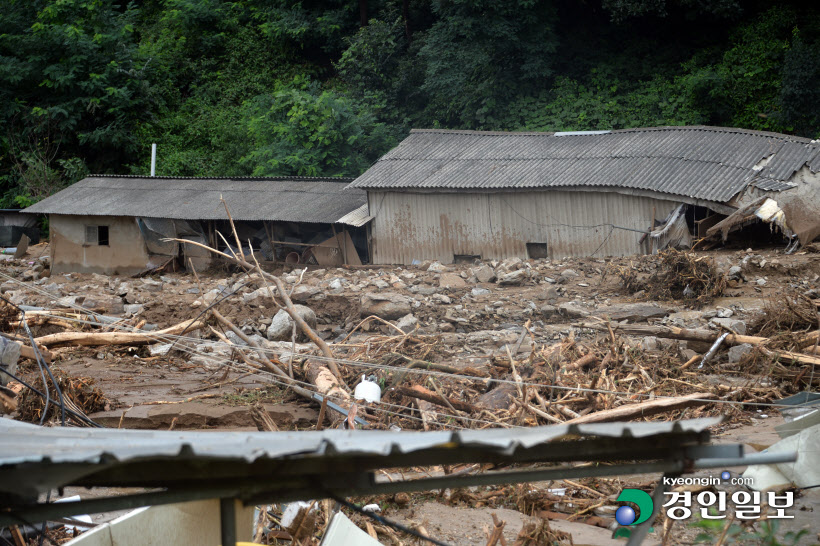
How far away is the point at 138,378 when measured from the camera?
32.7 feet

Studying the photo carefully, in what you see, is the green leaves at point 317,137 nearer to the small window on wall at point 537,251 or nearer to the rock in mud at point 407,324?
the small window on wall at point 537,251

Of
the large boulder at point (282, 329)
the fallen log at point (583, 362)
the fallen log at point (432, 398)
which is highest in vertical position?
the fallen log at point (583, 362)

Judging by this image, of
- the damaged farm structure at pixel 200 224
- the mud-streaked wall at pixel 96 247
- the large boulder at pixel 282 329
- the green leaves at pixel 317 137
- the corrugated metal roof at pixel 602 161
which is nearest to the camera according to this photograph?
the large boulder at pixel 282 329

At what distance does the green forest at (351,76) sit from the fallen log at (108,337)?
1573 centimetres

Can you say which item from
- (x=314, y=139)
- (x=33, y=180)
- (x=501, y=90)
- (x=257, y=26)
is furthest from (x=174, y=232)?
(x=257, y=26)

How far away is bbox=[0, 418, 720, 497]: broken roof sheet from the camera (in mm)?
2172

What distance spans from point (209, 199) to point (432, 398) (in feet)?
53.9

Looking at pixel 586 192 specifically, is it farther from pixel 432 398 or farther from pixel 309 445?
pixel 309 445

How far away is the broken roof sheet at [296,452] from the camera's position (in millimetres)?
2172

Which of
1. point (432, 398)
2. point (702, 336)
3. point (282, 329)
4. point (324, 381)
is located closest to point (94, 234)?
point (282, 329)

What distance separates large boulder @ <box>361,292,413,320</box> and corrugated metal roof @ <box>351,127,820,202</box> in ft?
21.7

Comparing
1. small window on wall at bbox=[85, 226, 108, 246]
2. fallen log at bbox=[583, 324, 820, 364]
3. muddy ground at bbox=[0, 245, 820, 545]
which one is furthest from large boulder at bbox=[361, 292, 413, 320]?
small window on wall at bbox=[85, 226, 108, 246]

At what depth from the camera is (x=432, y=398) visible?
24.3ft

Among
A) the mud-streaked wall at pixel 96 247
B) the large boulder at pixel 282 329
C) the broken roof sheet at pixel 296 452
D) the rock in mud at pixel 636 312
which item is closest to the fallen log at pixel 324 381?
the large boulder at pixel 282 329
